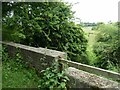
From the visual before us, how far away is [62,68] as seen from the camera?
14.8ft

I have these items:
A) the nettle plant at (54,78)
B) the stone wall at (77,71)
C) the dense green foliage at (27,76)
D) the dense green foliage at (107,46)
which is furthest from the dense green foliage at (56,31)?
the nettle plant at (54,78)

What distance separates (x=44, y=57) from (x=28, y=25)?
2.39m

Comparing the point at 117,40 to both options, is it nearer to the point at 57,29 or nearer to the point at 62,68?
the point at 57,29

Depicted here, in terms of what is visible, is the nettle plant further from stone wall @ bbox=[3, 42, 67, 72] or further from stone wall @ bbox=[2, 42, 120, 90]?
stone wall @ bbox=[3, 42, 67, 72]

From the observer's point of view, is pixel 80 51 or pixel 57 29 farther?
pixel 80 51

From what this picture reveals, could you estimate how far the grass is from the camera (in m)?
4.86

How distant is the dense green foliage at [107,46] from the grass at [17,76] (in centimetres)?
355

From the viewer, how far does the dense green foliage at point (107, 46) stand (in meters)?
8.39

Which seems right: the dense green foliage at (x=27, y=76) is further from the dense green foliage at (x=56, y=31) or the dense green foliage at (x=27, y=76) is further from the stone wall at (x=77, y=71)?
the dense green foliage at (x=56, y=31)

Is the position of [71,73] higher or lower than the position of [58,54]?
lower

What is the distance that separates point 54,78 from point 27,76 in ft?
3.43

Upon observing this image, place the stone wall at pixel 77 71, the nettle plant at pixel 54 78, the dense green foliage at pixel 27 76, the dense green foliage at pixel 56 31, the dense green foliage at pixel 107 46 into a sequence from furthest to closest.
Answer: the dense green foliage at pixel 107 46 → the dense green foliage at pixel 56 31 → the dense green foliage at pixel 27 76 → the nettle plant at pixel 54 78 → the stone wall at pixel 77 71

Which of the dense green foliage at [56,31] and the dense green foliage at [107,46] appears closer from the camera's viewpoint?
the dense green foliage at [56,31]

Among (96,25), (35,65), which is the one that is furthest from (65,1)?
(35,65)
